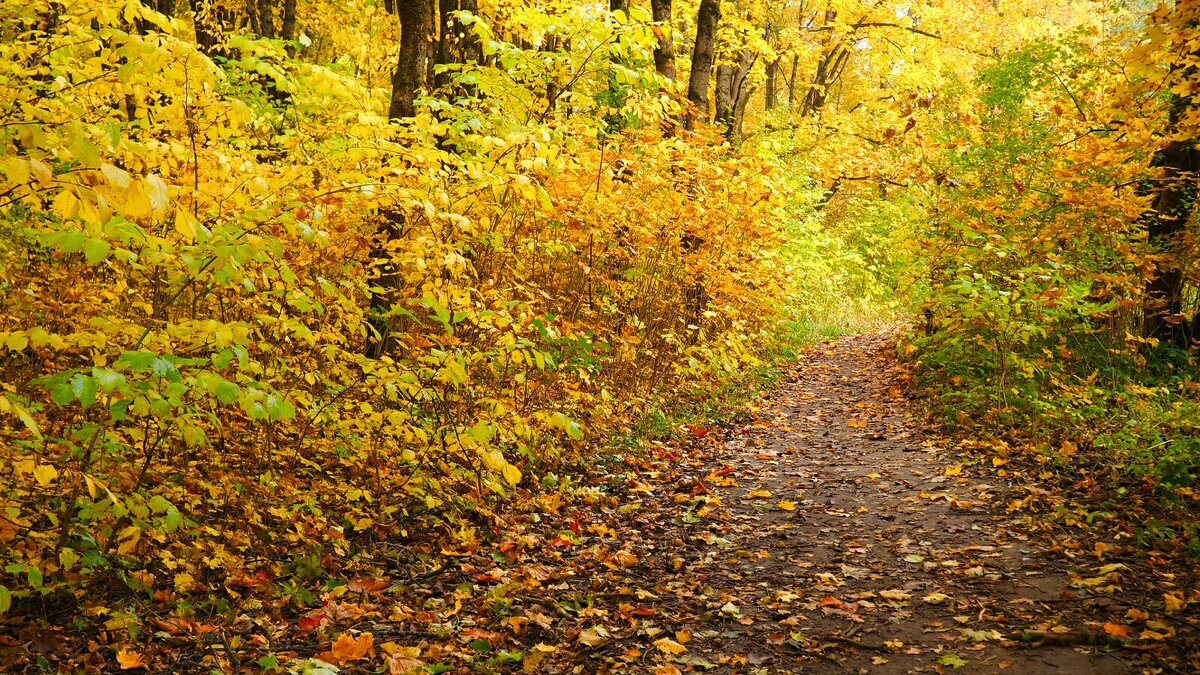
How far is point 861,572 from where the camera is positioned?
200 inches

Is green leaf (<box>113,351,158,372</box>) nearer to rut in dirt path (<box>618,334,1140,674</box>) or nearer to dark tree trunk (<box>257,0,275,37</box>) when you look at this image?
rut in dirt path (<box>618,334,1140,674</box>)

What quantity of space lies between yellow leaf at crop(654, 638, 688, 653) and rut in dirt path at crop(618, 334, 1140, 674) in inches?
2.1

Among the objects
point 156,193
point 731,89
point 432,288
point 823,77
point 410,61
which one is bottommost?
point 432,288

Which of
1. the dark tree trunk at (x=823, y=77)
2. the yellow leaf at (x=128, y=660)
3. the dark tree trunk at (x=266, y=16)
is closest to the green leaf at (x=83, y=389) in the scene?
the yellow leaf at (x=128, y=660)

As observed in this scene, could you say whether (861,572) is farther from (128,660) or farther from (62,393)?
(62,393)

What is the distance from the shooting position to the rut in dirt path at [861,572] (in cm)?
393

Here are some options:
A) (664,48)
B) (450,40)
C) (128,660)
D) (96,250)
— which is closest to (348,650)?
(128,660)

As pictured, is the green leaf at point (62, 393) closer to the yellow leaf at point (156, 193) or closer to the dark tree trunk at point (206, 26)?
the yellow leaf at point (156, 193)

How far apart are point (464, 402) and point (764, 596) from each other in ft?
8.71

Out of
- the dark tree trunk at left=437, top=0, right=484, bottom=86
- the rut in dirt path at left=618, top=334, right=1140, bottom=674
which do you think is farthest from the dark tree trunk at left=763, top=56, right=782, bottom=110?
the rut in dirt path at left=618, top=334, right=1140, bottom=674

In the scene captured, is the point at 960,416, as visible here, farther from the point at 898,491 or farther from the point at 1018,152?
the point at 1018,152

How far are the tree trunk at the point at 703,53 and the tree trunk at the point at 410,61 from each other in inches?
209

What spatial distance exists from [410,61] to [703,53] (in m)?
5.91

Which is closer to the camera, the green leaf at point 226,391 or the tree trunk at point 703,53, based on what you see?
the green leaf at point 226,391
